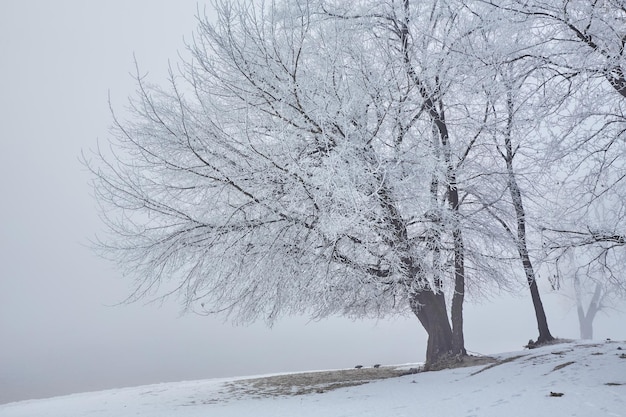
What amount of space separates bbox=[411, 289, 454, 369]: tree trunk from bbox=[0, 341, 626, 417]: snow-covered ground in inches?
44.9

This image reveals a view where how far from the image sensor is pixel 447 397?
6.64 metres

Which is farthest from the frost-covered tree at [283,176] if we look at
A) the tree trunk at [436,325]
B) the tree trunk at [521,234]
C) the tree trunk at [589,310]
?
the tree trunk at [589,310]

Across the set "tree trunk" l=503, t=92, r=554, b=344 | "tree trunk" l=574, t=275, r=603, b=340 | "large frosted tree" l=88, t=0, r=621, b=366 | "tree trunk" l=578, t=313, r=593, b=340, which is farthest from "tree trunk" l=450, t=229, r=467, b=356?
"tree trunk" l=578, t=313, r=593, b=340

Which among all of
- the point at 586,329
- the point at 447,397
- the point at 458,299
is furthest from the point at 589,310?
the point at 447,397

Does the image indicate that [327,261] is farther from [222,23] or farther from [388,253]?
[222,23]

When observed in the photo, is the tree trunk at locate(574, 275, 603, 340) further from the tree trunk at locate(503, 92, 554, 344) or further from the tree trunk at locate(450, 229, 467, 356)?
the tree trunk at locate(450, 229, 467, 356)

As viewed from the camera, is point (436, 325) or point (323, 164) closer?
point (323, 164)

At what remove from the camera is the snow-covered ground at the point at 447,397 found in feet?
18.2

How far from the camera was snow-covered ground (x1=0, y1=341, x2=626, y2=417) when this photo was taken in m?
5.54

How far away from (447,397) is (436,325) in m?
4.02

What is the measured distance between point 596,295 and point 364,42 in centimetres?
1960

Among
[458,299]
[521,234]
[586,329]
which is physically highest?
[521,234]

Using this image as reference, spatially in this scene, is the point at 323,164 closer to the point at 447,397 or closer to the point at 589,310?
the point at 447,397

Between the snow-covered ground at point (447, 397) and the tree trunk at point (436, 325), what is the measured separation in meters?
1.14
